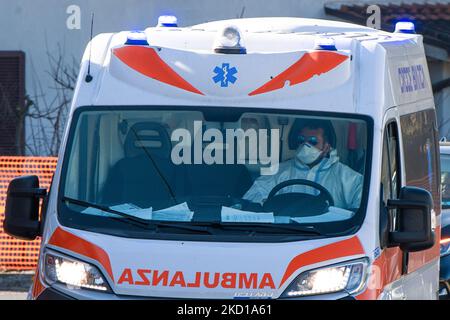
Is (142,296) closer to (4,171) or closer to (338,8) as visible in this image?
(4,171)

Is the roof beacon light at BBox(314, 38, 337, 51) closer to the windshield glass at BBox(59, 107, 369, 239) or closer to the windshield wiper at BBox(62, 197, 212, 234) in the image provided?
the windshield glass at BBox(59, 107, 369, 239)

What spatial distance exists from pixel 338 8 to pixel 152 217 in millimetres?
12935

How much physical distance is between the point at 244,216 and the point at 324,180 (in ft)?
1.78

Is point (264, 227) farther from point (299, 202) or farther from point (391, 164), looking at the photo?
point (391, 164)

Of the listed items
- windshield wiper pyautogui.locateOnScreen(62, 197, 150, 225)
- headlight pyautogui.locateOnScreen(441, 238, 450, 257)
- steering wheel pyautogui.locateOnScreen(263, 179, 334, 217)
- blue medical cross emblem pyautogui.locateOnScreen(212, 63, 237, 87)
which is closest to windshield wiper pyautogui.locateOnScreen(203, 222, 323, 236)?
steering wheel pyautogui.locateOnScreen(263, 179, 334, 217)

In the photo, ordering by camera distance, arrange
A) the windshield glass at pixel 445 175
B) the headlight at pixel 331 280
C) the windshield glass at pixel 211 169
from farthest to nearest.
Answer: the windshield glass at pixel 445 175 → the windshield glass at pixel 211 169 → the headlight at pixel 331 280

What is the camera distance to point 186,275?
19.7 feet

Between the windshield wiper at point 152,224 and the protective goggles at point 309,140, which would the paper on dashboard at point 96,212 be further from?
the protective goggles at point 309,140

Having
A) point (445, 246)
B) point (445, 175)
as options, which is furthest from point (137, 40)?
point (445, 175)

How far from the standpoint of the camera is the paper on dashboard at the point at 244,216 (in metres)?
6.29

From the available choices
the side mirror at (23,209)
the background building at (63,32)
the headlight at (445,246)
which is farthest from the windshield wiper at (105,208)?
the background building at (63,32)

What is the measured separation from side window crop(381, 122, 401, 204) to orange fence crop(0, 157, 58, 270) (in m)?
6.68

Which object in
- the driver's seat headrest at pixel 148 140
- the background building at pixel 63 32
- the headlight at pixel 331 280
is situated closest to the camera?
the headlight at pixel 331 280

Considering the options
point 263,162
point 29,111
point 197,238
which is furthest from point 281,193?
point 29,111
